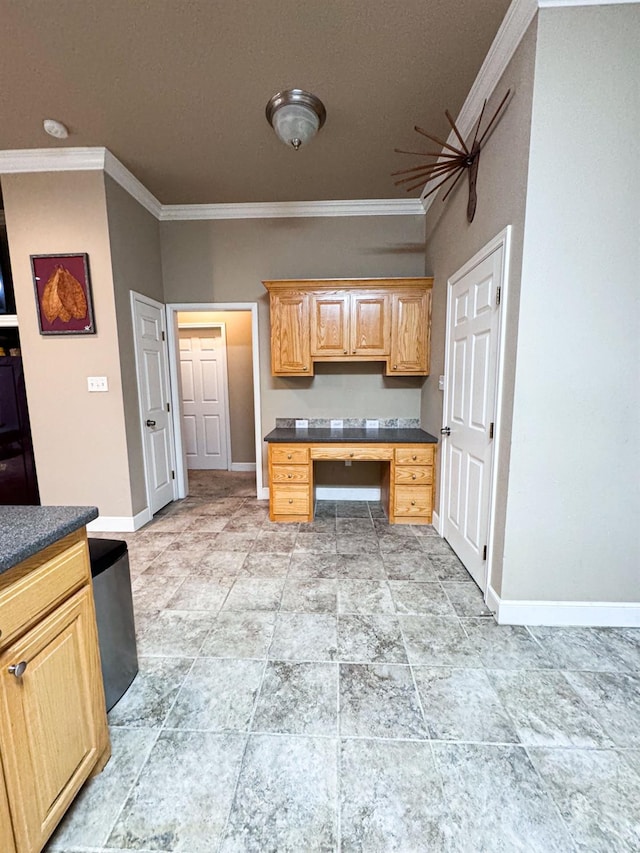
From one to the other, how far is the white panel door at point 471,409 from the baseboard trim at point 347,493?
1024 mm

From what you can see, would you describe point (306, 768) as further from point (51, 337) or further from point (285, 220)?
point (285, 220)

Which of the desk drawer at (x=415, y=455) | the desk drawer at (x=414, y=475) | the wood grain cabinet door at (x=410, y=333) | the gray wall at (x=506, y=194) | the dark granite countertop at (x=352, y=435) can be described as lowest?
the desk drawer at (x=414, y=475)

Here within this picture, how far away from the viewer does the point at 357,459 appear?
3037 mm

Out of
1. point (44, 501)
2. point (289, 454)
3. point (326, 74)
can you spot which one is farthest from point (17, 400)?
point (326, 74)

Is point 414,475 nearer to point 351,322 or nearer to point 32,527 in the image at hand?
point 351,322

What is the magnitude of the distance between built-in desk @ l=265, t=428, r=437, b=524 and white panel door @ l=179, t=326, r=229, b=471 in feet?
7.00

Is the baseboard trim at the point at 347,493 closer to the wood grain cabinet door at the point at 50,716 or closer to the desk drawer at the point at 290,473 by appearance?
the desk drawer at the point at 290,473

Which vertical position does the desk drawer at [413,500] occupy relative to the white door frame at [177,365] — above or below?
below

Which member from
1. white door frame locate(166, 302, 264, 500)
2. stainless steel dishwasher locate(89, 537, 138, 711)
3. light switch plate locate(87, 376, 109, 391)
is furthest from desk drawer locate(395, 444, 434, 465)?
light switch plate locate(87, 376, 109, 391)

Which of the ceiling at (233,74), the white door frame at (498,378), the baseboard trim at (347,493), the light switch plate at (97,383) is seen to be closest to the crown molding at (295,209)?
the ceiling at (233,74)

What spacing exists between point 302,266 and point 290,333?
79cm

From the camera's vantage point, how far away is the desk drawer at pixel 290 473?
122 inches

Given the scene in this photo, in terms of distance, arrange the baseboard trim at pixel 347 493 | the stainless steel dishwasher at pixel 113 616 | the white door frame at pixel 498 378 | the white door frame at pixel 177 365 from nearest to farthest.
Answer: the stainless steel dishwasher at pixel 113 616 → the white door frame at pixel 498 378 → the white door frame at pixel 177 365 → the baseboard trim at pixel 347 493

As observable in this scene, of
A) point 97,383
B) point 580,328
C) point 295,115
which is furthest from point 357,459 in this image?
point 295,115
